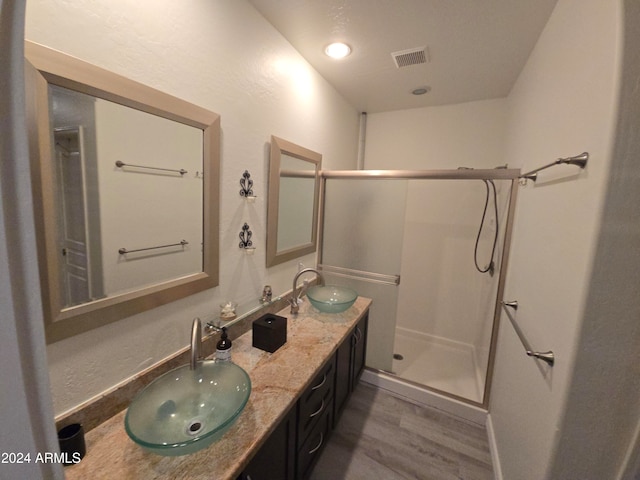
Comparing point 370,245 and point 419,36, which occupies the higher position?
point 419,36

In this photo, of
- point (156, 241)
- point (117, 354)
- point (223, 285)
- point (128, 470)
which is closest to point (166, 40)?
point (156, 241)

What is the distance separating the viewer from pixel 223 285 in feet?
4.51

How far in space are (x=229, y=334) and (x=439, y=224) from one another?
2340 millimetres

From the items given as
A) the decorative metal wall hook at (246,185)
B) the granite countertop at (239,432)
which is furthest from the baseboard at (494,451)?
the decorative metal wall hook at (246,185)

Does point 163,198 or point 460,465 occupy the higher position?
point 163,198

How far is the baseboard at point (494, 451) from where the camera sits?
147cm

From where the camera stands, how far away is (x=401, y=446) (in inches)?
66.1

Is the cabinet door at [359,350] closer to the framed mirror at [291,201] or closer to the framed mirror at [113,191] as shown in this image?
the framed mirror at [291,201]

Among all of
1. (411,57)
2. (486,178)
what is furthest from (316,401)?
(411,57)

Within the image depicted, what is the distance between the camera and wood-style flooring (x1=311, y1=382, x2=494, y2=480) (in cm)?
151

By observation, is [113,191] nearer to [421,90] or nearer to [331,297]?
[331,297]

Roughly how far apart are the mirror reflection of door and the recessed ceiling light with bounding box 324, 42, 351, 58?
4.98 ft

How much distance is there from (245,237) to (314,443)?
3.85 feet

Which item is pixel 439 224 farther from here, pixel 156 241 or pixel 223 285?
pixel 156 241
